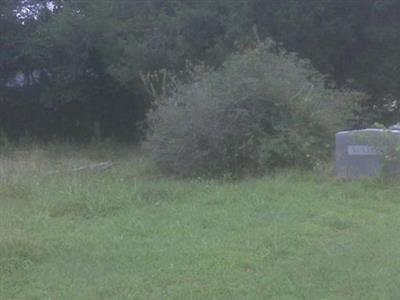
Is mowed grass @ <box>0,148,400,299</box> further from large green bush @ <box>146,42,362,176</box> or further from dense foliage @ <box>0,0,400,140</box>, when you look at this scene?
dense foliage @ <box>0,0,400,140</box>

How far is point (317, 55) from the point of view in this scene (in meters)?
28.4

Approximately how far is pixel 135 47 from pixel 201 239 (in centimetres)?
1859

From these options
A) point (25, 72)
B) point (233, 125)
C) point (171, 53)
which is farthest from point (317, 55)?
point (233, 125)

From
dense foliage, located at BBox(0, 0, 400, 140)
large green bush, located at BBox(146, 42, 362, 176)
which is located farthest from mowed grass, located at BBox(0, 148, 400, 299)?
dense foliage, located at BBox(0, 0, 400, 140)

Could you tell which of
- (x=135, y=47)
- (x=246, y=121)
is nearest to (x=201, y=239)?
(x=246, y=121)

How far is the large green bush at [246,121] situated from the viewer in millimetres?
16797

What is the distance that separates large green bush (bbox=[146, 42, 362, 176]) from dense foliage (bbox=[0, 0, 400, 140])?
837 cm

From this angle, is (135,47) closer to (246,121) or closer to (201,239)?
(246,121)

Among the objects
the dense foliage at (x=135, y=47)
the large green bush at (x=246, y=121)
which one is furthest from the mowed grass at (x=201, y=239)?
the dense foliage at (x=135, y=47)

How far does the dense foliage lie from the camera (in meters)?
27.9

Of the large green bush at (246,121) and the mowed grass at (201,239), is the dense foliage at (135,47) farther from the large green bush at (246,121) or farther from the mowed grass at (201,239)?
the mowed grass at (201,239)

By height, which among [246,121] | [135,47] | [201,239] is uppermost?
[135,47]

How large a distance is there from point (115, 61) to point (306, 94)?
13373 millimetres

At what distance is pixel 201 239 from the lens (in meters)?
10.6
